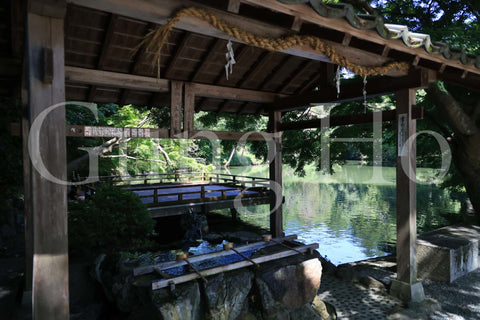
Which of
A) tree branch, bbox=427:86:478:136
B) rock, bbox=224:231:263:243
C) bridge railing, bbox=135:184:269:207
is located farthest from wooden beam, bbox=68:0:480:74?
bridge railing, bbox=135:184:269:207

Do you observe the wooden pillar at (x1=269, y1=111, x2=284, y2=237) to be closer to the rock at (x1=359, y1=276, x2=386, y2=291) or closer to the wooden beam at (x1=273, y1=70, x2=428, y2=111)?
the wooden beam at (x1=273, y1=70, x2=428, y2=111)

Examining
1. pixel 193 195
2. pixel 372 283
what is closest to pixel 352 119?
pixel 372 283

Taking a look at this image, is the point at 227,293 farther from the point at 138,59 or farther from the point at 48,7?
the point at 138,59

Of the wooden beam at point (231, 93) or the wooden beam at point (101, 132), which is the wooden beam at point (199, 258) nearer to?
the wooden beam at point (101, 132)

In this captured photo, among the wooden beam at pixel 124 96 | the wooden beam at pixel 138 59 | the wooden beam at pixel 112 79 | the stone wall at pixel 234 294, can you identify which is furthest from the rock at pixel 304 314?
the wooden beam at pixel 124 96

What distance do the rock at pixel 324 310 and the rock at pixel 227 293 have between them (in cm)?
116

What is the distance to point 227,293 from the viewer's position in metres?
3.40

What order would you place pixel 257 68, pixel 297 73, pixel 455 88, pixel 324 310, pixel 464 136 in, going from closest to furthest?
pixel 324 310, pixel 257 68, pixel 297 73, pixel 464 136, pixel 455 88

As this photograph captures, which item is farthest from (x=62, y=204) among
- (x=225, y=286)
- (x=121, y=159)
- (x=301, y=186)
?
(x=301, y=186)

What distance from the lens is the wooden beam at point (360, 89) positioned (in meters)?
4.15

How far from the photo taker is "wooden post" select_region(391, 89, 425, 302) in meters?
4.40

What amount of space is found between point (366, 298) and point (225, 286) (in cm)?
258

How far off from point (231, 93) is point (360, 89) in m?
2.22

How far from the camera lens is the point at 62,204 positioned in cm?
217
